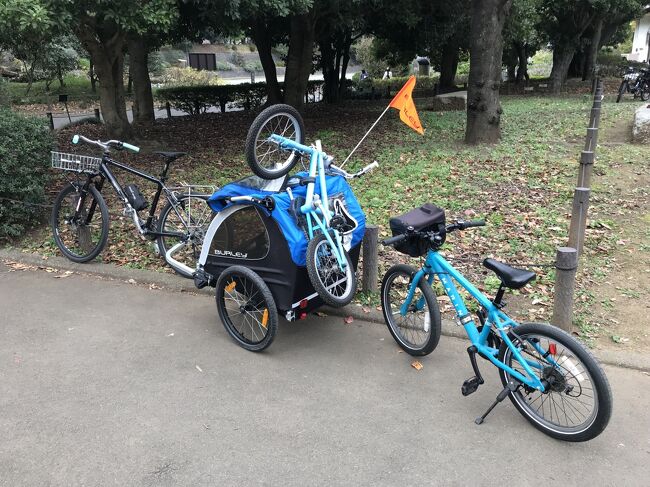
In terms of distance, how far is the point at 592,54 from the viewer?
25.8 meters

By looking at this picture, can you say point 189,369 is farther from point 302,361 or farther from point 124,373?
point 302,361

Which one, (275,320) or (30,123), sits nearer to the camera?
(275,320)

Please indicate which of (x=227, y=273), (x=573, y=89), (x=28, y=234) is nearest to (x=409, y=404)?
(x=227, y=273)

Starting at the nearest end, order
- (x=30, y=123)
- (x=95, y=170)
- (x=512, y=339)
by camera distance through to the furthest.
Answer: (x=512, y=339), (x=95, y=170), (x=30, y=123)

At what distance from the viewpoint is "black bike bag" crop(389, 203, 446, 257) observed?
11.3 feet

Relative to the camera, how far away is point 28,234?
6.56 metres

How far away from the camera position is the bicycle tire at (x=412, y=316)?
364cm

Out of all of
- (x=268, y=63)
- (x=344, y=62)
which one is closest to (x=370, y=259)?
(x=268, y=63)

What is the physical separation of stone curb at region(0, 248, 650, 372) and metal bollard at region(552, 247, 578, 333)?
11.7 inches

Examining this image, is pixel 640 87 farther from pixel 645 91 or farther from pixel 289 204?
pixel 289 204

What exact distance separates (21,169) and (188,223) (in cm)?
244

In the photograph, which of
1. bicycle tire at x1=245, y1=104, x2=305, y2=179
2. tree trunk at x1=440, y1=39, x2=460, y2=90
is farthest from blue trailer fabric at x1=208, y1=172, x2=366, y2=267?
tree trunk at x1=440, y1=39, x2=460, y2=90

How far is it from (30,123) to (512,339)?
5952mm

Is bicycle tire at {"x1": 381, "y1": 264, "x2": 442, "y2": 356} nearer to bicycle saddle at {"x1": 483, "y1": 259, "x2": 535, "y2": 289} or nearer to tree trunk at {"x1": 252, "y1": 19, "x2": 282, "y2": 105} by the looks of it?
bicycle saddle at {"x1": 483, "y1": 259, "x2": 535, "y2": 289}
